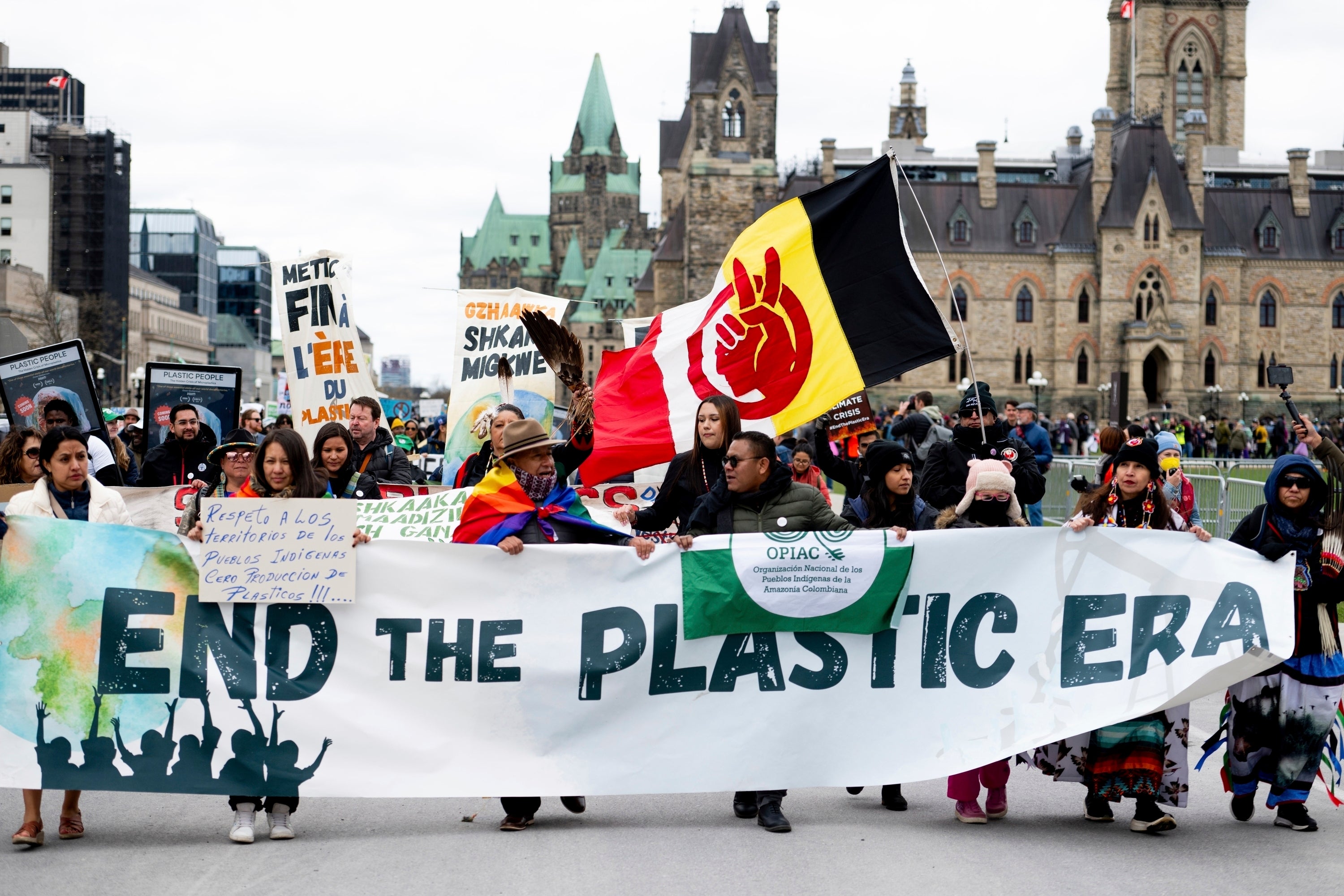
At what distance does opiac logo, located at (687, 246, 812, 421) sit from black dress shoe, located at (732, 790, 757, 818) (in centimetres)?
273

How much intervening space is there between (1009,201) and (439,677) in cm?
7913

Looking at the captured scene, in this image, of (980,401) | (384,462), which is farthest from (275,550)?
(980,401)

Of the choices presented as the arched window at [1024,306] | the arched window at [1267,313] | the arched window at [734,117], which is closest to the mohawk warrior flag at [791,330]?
the arched window at [734,117]

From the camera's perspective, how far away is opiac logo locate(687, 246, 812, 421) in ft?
28.9

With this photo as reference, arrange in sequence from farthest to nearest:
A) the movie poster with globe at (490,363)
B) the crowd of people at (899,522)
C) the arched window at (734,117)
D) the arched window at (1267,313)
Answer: the arched window at (1267,313) → the arched window at (734,117) → the movie poster with globe at (490,363) → the crowd of people at (899,522)

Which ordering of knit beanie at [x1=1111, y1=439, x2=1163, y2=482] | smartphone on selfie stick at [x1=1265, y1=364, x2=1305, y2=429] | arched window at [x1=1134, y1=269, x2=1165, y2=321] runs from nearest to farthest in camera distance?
knit beanie at [x1=1111, y1=439, x2=1163, y2=482]
smartphone on selfie stick at [x1=1265, y1=364, x2=1305, y2=429]
arched window at [x1=1134, y1=269, x2=1165, y2=321]

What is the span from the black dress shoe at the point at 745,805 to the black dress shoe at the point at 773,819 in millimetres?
133

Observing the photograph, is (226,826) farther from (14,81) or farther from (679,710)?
(14,81)

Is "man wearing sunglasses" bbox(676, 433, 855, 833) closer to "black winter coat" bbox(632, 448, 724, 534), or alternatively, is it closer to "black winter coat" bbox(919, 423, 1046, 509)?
"black winter coat" bbox(632, 448, 724, 534)

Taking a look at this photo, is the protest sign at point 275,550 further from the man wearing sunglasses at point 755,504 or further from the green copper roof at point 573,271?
the green copper roof at point 573,271

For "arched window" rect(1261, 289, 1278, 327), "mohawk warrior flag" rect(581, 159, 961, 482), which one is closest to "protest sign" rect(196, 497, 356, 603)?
"mohawk warrior flag" rect(581, 159, 961, 482)

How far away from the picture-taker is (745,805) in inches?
262

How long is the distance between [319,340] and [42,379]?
226cm

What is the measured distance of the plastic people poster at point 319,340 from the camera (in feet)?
40.0
